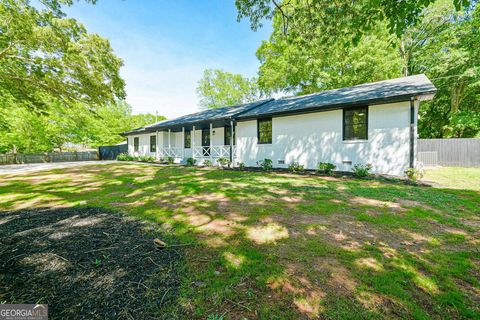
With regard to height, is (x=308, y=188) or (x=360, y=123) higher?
(x=360, y=123)

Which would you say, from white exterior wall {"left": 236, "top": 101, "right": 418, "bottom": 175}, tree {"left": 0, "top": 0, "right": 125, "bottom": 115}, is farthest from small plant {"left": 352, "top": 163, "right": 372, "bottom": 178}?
tree {"left": 0, "top": 0, "right": 125, "bottom": 115}

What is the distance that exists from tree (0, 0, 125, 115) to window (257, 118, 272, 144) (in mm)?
7817

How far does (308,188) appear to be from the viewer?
6555mm

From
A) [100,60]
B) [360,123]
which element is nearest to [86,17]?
[100,60]

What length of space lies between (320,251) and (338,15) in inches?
234

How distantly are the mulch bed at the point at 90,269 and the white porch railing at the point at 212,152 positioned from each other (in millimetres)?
10899

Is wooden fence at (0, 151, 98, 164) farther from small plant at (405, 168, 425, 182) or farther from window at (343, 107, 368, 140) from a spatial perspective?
small plant at (405, 168, 425, 182)

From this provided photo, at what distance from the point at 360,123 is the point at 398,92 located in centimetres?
179

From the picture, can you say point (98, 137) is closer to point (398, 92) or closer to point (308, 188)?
point (308, 188)

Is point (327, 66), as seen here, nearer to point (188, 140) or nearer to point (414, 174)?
point (188, 140)

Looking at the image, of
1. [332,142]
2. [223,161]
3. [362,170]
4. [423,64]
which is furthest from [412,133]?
[423,64]

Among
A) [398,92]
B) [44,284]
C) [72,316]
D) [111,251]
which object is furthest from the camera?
[398,92]

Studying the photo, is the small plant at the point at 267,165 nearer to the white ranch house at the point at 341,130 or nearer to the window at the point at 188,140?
the white ranch house at the point at 341,130

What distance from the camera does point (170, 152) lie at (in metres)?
18.0
